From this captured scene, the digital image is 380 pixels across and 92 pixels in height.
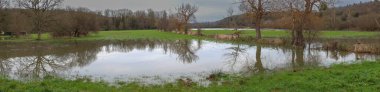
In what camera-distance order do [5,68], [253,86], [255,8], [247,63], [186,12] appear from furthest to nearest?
[186,12]
[255,8]
[247,63]
[5,68]
[253,86]

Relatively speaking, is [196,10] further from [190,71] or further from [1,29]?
[190,71]

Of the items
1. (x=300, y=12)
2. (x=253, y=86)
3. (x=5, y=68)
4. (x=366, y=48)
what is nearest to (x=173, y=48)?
(x=300, y=12)

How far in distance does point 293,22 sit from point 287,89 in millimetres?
25314

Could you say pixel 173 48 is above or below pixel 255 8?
below

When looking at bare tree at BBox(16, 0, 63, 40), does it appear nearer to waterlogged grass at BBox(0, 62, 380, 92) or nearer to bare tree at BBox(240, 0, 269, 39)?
bare tree at BBox(240, 0, 269, 39)

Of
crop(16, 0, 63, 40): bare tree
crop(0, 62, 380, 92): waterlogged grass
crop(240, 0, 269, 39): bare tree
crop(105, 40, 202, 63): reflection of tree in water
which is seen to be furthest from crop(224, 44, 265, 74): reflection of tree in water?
crop(16, 0, 63, 40): bare tree

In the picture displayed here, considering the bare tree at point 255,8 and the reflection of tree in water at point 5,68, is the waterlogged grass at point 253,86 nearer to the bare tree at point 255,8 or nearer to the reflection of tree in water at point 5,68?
the reflection of tree in water at point 5,68

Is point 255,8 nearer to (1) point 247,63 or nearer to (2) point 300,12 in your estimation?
(2) point 300,12

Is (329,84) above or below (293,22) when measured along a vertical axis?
below

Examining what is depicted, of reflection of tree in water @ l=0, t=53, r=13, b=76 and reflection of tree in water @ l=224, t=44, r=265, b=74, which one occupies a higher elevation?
reflection of tree in water @ l=0, t=53, r=13, b=76

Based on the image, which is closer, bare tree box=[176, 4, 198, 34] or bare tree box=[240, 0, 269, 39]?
bare tree box=[240, 0, 269, 39]

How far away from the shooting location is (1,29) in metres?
51.6

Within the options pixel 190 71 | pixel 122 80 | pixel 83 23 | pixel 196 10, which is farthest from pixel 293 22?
pixel 196 10

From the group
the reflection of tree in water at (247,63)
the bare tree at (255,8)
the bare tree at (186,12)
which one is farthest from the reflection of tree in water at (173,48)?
the bare tree at (186,12)
